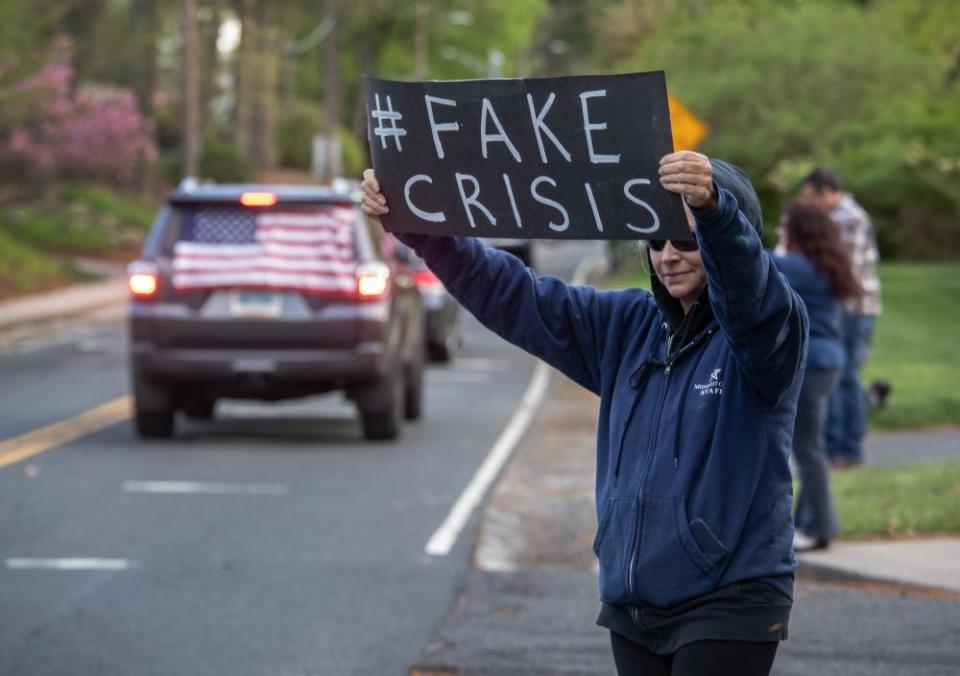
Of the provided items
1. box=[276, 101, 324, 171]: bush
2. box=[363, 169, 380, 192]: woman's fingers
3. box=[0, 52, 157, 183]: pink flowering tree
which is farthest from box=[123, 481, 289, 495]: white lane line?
box=[276, 101, 324, 171]: bush

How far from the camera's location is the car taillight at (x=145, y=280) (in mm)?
13570

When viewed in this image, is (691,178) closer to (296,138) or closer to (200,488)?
(200,488)

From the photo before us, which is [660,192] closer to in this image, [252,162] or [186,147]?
[186,147]

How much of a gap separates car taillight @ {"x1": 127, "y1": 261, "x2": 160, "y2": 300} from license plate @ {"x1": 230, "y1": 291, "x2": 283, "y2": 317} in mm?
560

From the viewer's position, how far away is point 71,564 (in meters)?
9.32

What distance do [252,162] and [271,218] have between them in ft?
161

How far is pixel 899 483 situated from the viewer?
1146cm

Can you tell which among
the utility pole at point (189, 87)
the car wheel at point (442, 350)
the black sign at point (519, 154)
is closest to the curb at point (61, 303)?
the utility pole at point (189, 87)

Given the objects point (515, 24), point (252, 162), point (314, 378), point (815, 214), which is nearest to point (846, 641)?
point (815, 214)

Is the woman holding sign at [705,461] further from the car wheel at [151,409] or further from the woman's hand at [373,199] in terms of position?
the car wheel at [151,409]

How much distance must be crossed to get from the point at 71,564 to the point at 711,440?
5.86 metres

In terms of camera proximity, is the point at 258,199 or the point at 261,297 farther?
the point at 258,199

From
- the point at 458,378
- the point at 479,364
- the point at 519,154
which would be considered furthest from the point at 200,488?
the point at 479,364

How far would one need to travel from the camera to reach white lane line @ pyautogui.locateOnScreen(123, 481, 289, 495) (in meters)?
11.8
